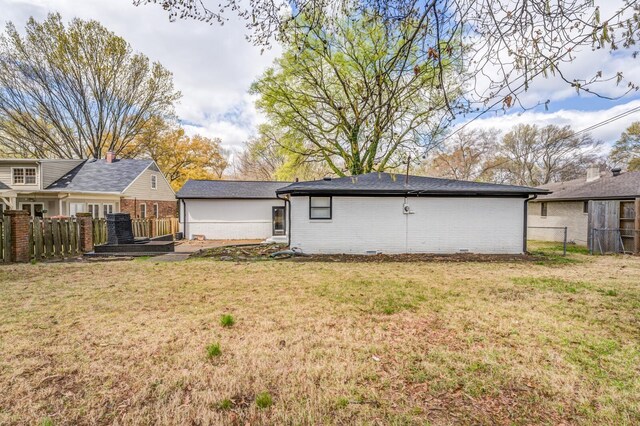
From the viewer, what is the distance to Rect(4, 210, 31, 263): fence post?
26.9 feet

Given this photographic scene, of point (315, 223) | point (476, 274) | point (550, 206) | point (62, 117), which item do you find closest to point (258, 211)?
point (315, 223)

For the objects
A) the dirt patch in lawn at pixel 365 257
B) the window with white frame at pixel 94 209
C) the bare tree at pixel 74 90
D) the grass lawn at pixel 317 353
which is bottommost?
the dirt patch in lawn at pixel 365 257

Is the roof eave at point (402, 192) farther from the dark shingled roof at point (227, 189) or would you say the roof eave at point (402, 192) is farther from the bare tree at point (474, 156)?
the bare tree at point (474, 156)

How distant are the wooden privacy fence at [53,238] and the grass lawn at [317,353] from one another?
10.7ft

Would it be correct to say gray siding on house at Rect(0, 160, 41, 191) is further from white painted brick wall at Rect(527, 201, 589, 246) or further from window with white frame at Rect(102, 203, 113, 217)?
white painted brick wall at Rect(527, 201, 589, 246)

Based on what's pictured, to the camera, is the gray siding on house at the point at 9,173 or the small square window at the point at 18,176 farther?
the small square window at the point at 18,176

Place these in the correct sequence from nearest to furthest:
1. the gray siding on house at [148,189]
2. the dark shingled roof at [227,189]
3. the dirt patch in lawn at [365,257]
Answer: the dirt patch in lawn at [365,257]
the dark shingled roof at [227,189]
the gray siding on house at [148,189]

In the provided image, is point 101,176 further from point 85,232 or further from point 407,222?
point 407,222

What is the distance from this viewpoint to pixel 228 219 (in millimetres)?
16828

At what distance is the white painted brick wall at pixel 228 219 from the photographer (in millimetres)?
16688

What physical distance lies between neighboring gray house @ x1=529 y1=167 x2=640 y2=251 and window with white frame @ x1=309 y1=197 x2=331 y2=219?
460 inches

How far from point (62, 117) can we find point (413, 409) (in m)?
31.4

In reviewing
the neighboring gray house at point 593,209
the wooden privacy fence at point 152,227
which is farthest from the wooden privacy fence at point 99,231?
the neighboring gray house at point 593,209

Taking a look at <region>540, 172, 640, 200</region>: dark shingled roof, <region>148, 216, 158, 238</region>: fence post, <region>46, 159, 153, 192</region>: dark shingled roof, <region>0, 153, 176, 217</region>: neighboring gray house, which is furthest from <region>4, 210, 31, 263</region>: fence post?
<region>540, 172, 640, 200</region>: dark shingled roof
